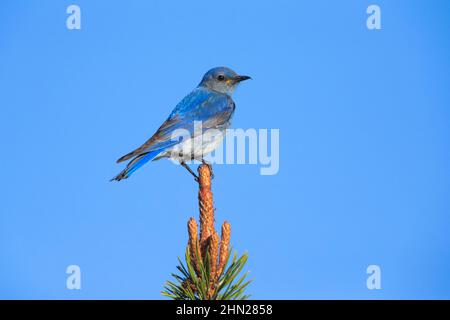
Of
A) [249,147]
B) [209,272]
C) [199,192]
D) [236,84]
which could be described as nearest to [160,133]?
[249,147]

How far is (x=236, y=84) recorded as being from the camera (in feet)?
28.7

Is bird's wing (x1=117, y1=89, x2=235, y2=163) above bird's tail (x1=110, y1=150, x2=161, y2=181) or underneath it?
above

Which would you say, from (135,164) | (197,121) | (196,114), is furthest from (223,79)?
(135,164)

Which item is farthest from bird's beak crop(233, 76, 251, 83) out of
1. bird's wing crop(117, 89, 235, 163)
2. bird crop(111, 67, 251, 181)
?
bird's wing crop(117, 89, 235, 163)

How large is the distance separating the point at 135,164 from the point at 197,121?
184 centimetres

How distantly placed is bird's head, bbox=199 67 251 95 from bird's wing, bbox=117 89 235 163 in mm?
207

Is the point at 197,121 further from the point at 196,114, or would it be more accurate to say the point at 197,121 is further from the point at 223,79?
the point at 223,79

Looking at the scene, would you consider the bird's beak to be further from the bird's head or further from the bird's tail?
the bird's tail

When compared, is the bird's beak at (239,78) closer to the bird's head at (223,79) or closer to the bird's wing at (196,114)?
the bird's head at (223,79)

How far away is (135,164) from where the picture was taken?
615cm

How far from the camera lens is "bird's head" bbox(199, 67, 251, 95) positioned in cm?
866
